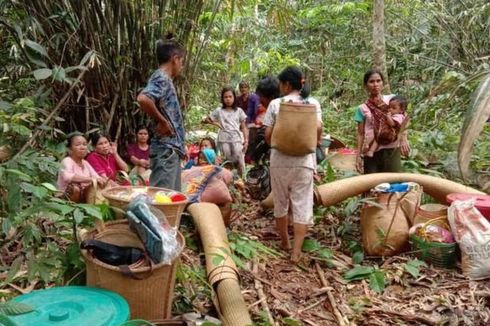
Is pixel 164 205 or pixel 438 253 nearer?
pixel 164 205

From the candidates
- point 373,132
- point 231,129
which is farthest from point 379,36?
point 373,132

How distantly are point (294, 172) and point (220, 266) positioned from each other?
3.05 feet

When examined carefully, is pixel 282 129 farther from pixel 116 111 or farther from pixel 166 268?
pixel 116 111

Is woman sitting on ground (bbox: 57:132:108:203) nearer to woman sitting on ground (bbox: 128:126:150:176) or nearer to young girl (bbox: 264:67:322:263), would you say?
woman sitting on ground (bbox: 128:126:150:176)

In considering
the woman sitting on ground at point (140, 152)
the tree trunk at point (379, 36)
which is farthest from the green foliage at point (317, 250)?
the tree trunk at point (379, 36)

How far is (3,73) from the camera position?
4.45m

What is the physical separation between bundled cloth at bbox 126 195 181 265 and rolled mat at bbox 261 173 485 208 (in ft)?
6.27

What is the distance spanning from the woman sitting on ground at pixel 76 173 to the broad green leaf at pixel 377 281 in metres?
2.02

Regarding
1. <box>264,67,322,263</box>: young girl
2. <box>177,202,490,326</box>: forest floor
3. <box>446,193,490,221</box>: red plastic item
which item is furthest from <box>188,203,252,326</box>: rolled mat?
<box>446,193,490,221</box>: red plastic item

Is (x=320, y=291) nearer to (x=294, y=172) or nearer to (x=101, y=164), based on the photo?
(x=294, y=172)

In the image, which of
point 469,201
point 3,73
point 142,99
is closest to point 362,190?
point 469,201

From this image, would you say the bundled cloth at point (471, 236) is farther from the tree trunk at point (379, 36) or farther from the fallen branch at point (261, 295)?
the tree trunk at point (379, 36)

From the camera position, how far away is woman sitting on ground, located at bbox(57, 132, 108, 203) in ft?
11.7

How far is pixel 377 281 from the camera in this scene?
312 cm
